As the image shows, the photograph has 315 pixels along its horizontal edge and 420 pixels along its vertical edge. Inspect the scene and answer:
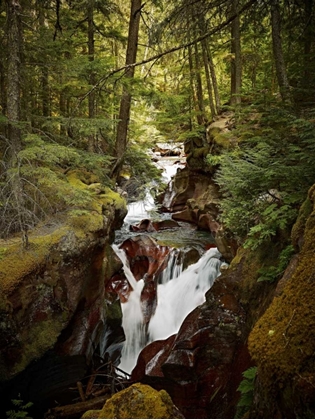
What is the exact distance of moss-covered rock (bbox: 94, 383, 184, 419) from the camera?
1929mm

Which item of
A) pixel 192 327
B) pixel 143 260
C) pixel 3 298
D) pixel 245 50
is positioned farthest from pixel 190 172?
pixel 3 298

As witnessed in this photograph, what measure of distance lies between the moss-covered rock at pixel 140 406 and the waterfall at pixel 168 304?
21.7ft

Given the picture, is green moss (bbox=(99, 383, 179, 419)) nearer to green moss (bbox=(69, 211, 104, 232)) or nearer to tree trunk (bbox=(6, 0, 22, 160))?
green moss (bbox=(69, 211, 104, 232))

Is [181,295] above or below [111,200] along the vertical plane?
below

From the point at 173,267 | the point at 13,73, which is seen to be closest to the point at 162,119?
the point at 173,267

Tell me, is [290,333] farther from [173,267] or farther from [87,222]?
[173,267]

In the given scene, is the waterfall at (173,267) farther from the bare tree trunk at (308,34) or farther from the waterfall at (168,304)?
the bare tree trunk at (308,34)

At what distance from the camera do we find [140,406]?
196cm

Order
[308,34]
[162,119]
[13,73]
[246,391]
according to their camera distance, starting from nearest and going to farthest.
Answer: [246,391] → [13,73] → [308,34] → [162,119]

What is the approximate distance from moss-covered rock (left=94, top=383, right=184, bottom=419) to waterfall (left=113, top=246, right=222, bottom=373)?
21.7 feet

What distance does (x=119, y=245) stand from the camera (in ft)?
36.1

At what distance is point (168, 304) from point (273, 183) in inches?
218

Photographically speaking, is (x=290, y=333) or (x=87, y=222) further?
(x=87, y=222)

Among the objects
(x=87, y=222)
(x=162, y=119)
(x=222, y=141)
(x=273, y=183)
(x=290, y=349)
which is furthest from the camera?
(x=162, y=119)
